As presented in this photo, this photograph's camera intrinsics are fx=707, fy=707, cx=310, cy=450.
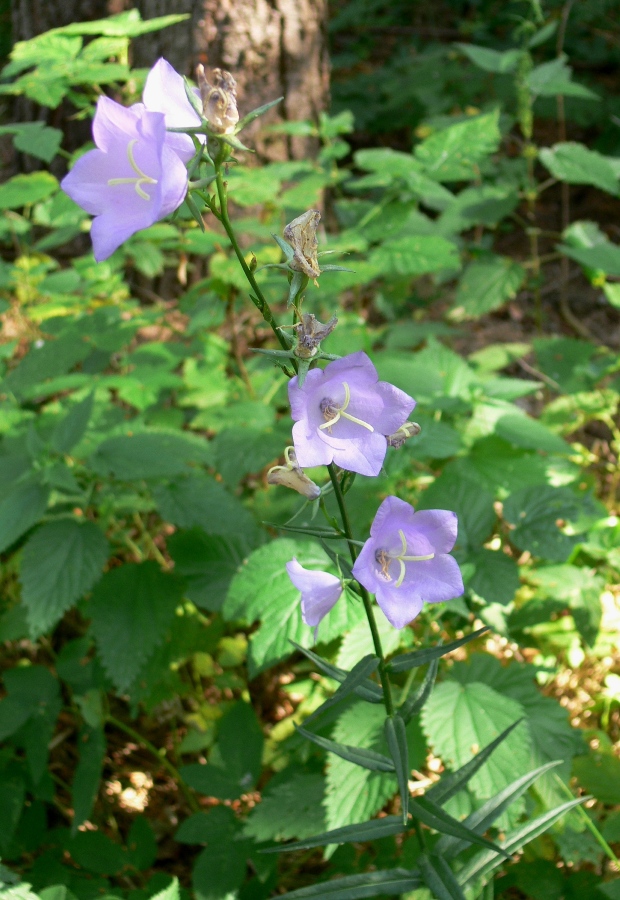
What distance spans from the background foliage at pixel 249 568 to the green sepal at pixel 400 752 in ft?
0.70

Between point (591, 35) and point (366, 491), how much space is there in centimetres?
510

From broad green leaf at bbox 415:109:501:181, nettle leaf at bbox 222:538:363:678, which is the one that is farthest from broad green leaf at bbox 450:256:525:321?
nettle leaf at bbox 222:538:363:678

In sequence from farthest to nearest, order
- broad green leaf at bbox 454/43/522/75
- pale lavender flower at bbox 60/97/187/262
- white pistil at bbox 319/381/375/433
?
broad green leaf at bbox 454/43/522/75
white pistil at bbox 319/381/375/433
pale lavender flower at bbox 60/97/187/262

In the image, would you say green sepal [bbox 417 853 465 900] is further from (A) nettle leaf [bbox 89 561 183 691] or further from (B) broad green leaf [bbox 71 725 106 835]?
(B) broad green leaf [bbox 71 725 106 835]

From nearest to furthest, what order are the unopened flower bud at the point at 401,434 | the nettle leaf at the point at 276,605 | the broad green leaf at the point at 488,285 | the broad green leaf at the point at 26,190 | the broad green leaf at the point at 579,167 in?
the unopened flower bud at the point at 401,434
the nettle leaf at the point at 276,605
the broad green leaf at the point at 26,190
the broad green leaf at the point at 579,167
the broad green leaf at the point at 488,285

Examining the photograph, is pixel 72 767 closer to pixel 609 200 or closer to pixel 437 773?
pixel 437 773

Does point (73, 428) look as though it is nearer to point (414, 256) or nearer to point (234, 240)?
point (234, 240)

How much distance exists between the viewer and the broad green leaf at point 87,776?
1.86 meters

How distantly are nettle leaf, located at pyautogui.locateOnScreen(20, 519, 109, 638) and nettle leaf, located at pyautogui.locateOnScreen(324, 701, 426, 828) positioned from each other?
715 millimetres

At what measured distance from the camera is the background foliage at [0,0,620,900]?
1.68m

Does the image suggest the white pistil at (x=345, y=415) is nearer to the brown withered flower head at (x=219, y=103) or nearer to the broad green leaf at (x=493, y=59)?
the brown withered flower head at (x=219, y=103)

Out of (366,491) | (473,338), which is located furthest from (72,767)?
(473,338)

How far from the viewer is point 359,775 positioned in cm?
154

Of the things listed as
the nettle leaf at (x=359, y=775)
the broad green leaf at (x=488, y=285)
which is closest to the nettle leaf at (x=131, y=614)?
the nettle leaf at (x=359, y=775)
